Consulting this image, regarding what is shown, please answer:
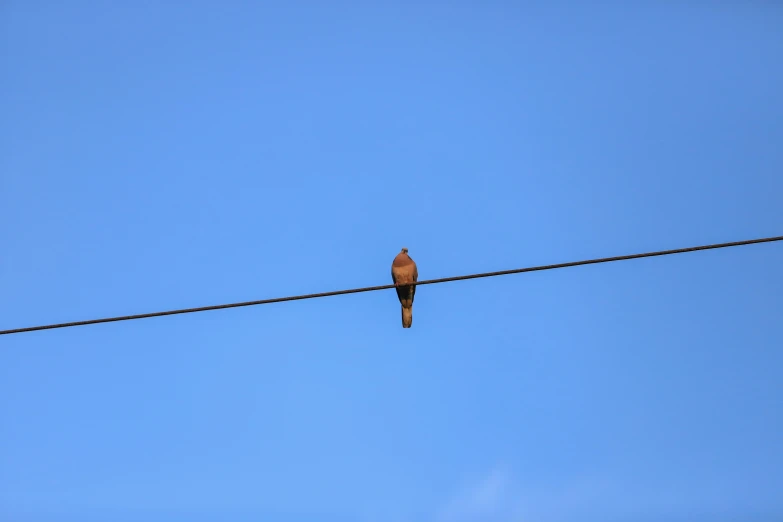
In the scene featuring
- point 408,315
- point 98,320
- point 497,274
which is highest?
point 408,315

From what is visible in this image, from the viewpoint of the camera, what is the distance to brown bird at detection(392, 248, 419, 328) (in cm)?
1202

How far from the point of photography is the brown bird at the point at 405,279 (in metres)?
12.0

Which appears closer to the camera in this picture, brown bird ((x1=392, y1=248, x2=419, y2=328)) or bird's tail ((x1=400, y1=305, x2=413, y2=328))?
brown bird ((x1=392, y1=248, x2=419, y2=328))

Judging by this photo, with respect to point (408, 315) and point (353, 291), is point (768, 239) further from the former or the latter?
point (408, 315)

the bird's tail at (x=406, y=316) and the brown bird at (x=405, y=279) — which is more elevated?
the brown bird at (x=405, y=279)

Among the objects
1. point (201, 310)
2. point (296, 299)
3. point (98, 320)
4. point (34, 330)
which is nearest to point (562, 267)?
point (296, 299)

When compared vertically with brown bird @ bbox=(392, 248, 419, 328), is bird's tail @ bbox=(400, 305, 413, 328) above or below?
below

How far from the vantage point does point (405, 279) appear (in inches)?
473

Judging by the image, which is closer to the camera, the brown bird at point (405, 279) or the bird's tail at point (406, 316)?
the brown bird at point (405, 279)

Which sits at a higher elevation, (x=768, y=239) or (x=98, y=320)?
(x=768, y=239)

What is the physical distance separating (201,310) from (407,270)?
525 centimetres

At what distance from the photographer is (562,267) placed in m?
7.19

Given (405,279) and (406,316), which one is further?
(406,316)

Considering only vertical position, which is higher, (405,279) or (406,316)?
(405,279)
